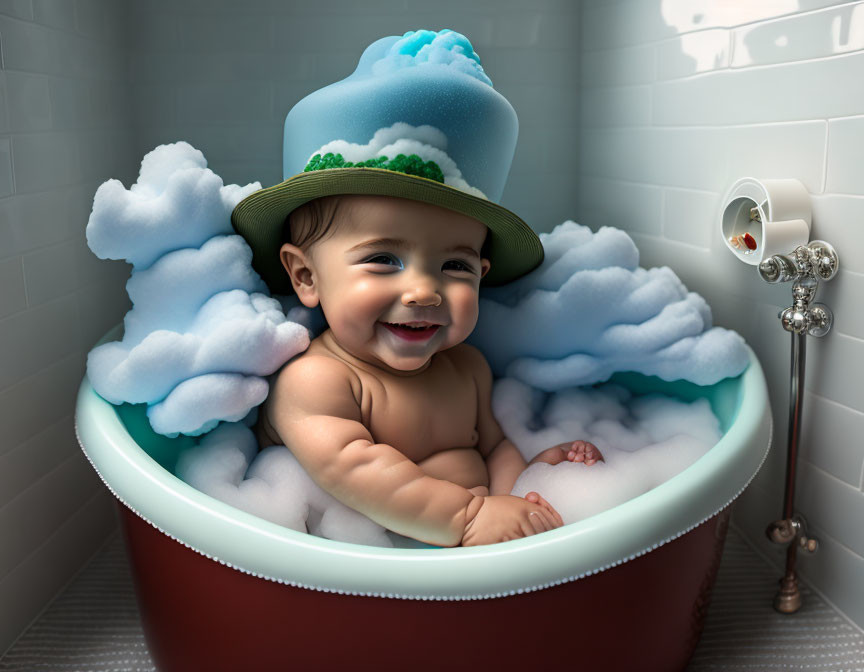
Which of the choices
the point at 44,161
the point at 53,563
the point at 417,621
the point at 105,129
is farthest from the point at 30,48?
the point at 417,621

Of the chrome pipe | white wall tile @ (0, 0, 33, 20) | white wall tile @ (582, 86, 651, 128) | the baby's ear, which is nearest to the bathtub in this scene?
the chrome pipe

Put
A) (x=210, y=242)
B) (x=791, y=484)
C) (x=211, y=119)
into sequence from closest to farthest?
(x=210, y=242), (x=791, y=484), (x=211, y=119)

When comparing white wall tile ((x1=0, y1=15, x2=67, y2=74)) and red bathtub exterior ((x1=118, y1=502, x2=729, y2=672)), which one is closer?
red bathtub exterior ((x1=118, y1=502, x2=729, y2=672))

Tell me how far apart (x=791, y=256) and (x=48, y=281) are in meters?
1.33

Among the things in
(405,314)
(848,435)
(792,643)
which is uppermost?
(405,314)

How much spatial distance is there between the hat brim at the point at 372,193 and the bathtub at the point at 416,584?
0.39 meters

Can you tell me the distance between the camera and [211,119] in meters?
1.93

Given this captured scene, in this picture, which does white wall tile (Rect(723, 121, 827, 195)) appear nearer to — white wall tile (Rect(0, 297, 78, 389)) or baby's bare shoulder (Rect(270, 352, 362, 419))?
baby's bare shoulder (Rect(270, 352, 362, 419))

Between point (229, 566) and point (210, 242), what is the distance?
55cm

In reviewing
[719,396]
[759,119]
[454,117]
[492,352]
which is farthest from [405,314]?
[759,119]

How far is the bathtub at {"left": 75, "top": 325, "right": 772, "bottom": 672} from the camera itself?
961 millimetres

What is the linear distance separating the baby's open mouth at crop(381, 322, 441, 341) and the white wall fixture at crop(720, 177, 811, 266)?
1.92ft

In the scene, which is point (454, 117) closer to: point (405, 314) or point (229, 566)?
point (405, 314)

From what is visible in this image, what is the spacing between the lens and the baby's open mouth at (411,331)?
1.25m
